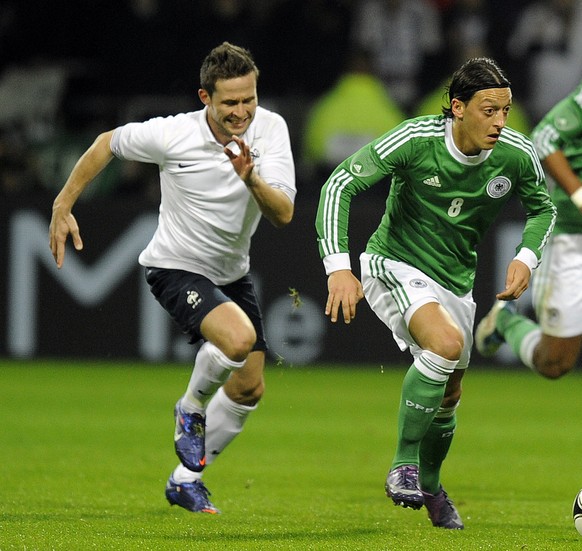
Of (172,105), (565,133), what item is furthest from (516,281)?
(172,105)

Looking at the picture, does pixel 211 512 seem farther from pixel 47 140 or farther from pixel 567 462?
pixel 47 140

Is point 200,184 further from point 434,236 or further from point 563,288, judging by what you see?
point 563,288

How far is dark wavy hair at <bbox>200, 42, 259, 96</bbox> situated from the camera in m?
6.74

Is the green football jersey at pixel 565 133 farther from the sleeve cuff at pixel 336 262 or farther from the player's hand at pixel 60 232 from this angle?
the player's hand at pixel 60 232

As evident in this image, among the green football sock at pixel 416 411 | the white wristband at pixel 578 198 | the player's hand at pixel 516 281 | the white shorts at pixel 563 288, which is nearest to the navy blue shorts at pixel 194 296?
the green football sock at pixel 416 411

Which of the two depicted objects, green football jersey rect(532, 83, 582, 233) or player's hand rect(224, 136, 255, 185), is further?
green football jersey rect(532, 83, 582, 233)

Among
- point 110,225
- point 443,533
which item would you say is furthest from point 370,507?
point 110,225

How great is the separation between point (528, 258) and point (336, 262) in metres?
0.91

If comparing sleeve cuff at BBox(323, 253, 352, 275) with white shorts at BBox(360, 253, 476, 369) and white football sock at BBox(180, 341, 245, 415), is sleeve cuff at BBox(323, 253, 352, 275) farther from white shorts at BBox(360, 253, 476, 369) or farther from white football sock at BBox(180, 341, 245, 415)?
white football sock at BBox(180, 341, 245, 415)

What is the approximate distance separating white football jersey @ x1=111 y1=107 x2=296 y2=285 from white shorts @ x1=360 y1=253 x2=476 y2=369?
63cm

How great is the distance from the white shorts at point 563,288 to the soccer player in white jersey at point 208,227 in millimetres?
2355

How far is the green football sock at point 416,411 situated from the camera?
632 cm

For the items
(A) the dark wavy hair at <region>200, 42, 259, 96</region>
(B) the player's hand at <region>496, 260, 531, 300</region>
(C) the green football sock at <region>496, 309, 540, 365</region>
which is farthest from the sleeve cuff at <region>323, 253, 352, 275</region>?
(C) the green football sock at <region>496, 309, 540, 365</region>

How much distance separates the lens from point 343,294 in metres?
6.00
